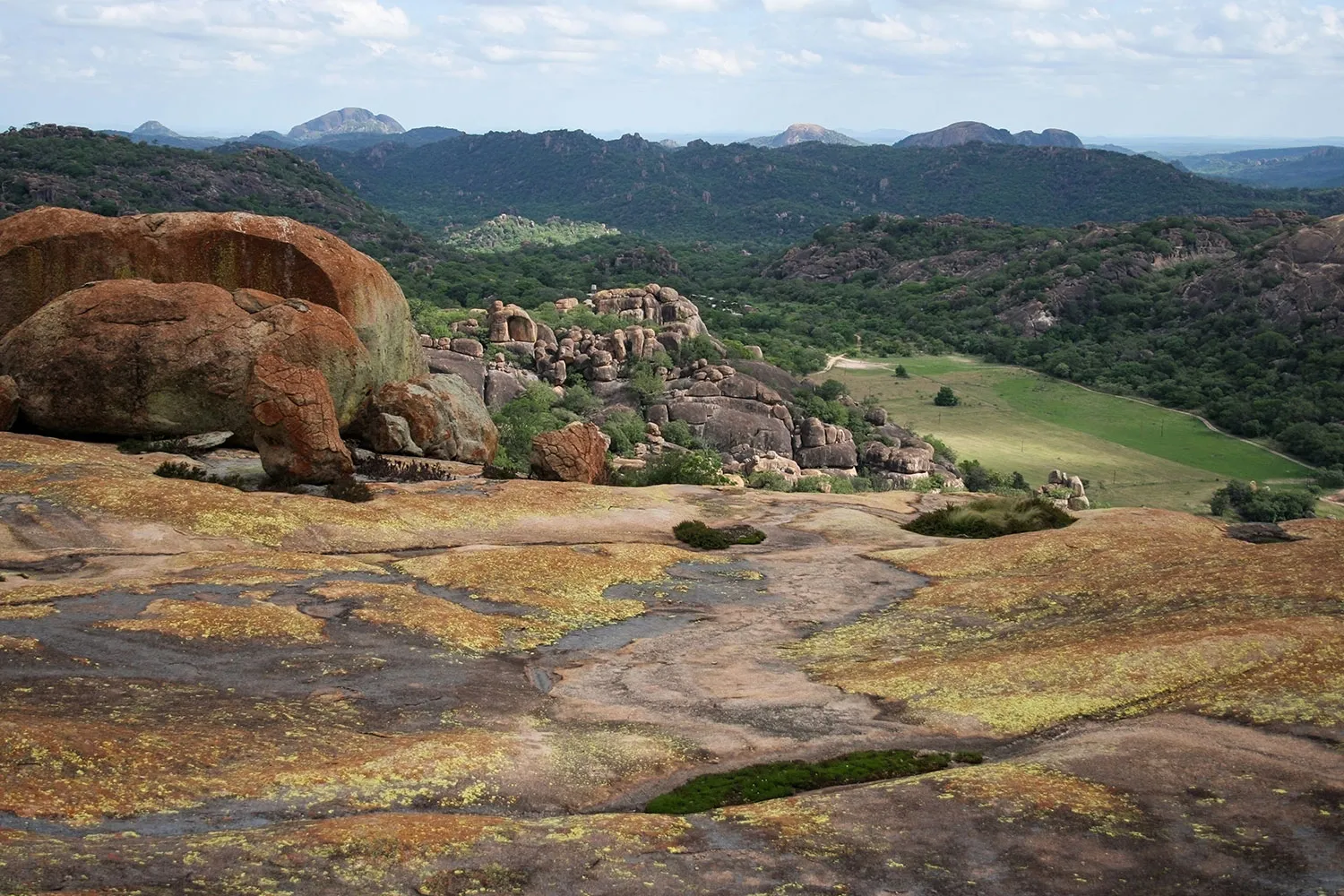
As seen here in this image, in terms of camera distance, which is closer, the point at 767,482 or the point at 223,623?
the point at 223,623

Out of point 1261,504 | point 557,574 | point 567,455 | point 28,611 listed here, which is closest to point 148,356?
point 567,455

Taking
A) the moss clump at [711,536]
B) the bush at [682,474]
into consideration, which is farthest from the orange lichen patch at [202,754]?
the bush at [682,474]

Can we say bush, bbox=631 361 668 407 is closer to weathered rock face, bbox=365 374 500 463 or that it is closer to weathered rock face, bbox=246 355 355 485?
weathered rock face, bbox=365 374 500 463

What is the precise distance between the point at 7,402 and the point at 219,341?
6564 mm

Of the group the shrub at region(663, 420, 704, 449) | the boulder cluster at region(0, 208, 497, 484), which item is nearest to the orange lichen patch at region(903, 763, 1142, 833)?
the boulder cluster at region(0, 208, 497, 484)

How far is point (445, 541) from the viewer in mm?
30531

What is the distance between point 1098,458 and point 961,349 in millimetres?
61935

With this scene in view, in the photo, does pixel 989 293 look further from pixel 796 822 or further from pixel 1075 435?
pixel 796 822

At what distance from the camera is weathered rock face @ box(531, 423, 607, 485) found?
4053 cm

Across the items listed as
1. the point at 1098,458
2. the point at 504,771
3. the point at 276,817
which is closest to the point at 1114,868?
the point at 504,771

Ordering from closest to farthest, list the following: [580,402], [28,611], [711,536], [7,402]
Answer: [28,611] → [711,536] → [7,402] → [580,402]

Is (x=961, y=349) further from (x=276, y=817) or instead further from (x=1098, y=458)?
(x=276, y=817)

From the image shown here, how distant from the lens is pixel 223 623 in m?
21.6

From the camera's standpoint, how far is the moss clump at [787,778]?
636 inches
